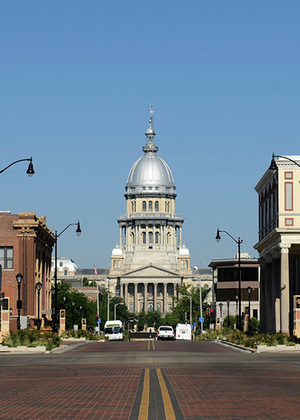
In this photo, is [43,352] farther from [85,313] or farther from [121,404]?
[85,313]

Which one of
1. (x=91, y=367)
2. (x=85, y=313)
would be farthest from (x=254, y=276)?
(x=91, y=367)

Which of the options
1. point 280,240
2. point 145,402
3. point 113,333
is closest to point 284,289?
point 280,240

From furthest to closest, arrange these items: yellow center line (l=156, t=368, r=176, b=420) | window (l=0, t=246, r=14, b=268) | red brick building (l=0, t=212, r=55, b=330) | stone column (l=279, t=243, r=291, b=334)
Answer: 1. window (l=0, t=246, r=14, b=268)
2. red brick building (l=0, t=212, r=55, b=330)
3. stone column (l=279, t=243, r=291, b=334)
4. yellow center line (l=156, t=368, r=176, b=420)

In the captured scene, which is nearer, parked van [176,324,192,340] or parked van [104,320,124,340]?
parked van [104,320,124,340]

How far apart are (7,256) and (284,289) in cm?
3941

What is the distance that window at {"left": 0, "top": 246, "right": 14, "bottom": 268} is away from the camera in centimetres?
9662

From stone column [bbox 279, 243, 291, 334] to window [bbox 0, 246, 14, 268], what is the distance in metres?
38.6

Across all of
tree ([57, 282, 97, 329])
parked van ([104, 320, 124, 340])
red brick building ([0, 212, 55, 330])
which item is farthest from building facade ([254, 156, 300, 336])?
tree ([57, 282, 97, 329])

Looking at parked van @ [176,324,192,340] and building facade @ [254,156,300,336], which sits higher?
building facade @ [254,156,300,336]

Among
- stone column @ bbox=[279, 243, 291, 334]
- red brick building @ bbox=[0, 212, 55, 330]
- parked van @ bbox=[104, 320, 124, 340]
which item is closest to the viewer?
stone column @ bbox=[279, 243, 291, 334]

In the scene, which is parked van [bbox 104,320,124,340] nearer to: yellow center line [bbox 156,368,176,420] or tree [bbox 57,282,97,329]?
tree [bbox 57,282,97,329]

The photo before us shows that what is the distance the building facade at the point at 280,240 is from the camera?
2616 inches

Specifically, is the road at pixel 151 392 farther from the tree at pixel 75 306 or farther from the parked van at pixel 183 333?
the tree at pixel 75 306

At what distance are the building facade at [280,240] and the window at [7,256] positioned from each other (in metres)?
29.5
